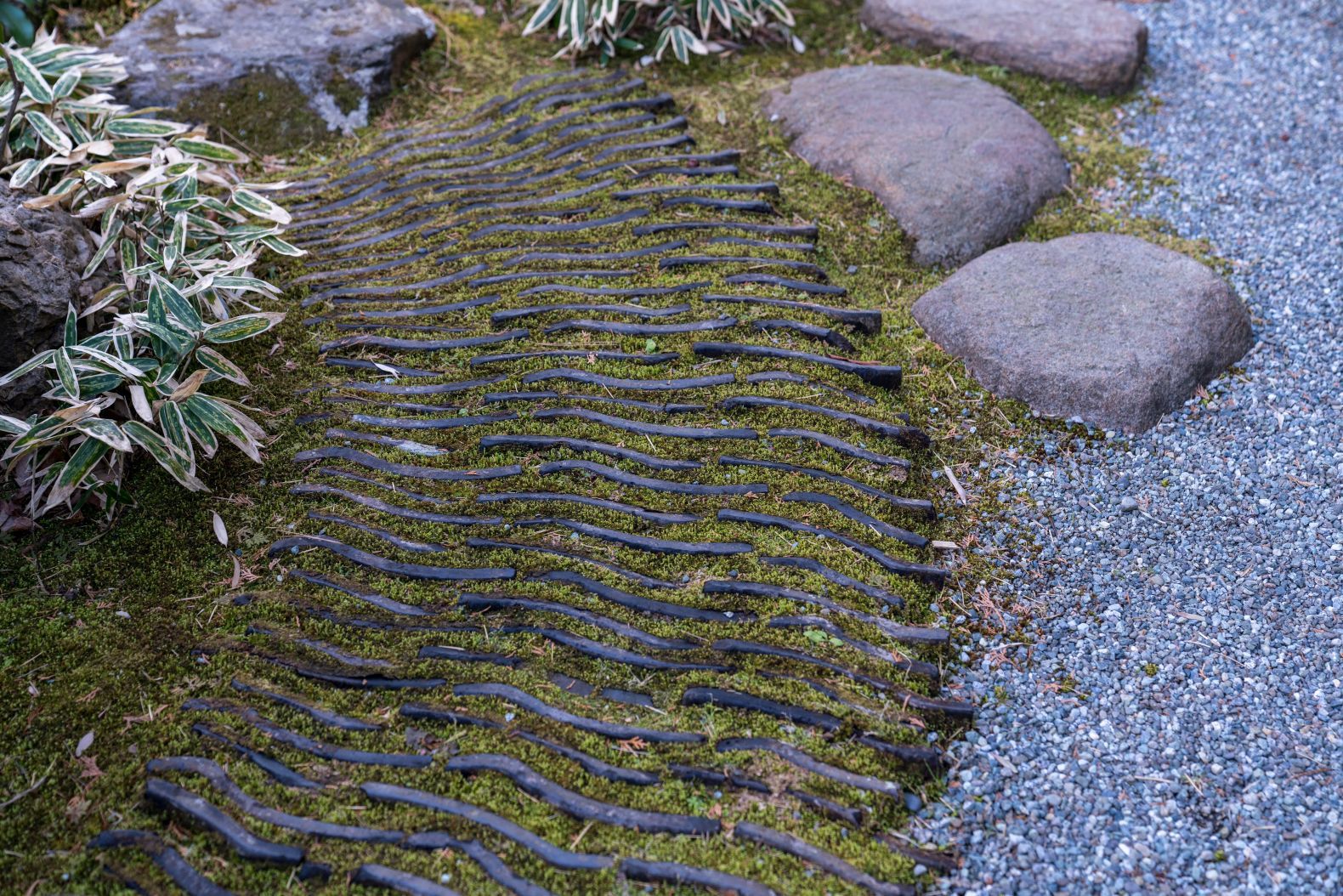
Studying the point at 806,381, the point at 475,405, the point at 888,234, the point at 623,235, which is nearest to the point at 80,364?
the point at 475,405

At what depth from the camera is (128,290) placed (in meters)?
3.78

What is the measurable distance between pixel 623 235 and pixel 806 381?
1.27 meters

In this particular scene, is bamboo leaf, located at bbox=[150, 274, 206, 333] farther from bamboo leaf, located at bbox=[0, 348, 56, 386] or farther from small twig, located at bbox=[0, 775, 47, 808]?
small twig, located at bbox=[0, 775, 47, 808]

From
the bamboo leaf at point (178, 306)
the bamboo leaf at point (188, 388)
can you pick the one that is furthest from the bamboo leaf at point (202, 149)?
the bamboo leaf at point (188, 388)

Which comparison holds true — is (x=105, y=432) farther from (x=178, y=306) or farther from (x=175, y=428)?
(x=178, y=306)

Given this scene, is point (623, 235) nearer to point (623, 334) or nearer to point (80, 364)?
point (623, 334)

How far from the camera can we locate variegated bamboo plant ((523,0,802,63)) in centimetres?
585

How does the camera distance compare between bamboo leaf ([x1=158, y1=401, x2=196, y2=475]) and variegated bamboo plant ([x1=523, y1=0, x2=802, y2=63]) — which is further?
variegated bamboo plant ([x1=523, y1=0, x2=802, y2=63])

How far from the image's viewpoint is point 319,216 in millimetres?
4926

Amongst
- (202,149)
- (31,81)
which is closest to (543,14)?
(202,149)

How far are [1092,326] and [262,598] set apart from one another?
3489 millimetres

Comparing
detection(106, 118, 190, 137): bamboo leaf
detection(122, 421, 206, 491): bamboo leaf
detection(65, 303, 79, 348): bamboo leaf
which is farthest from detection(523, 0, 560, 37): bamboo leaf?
detection(122, 421, 206, 491): bamboo leaf

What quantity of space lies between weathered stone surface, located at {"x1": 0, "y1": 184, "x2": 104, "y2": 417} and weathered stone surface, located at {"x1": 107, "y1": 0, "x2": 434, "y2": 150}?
1845mm

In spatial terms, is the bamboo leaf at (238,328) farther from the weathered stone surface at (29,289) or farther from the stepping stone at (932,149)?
the stepping stone at (932,149)
